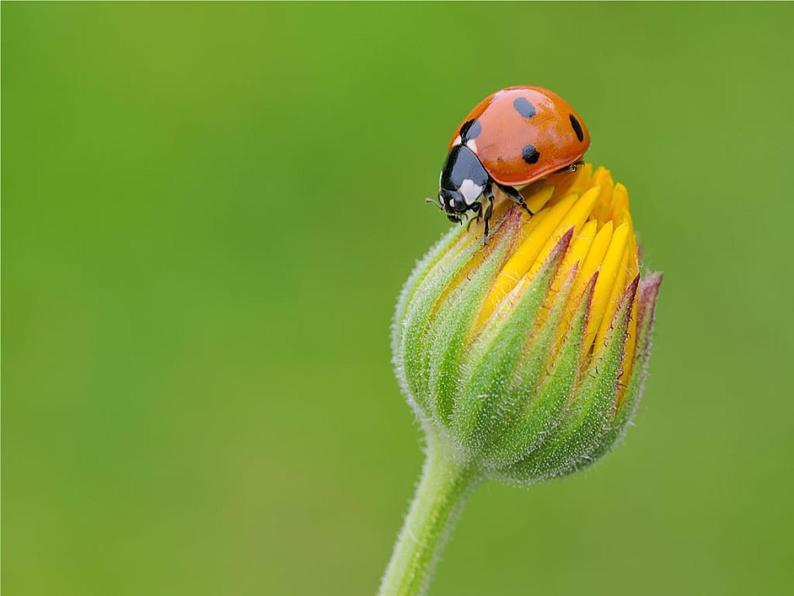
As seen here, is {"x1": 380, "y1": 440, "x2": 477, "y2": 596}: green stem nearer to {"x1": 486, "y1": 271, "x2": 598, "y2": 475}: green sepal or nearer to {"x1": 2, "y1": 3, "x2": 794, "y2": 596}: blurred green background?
{"x1": 486, "y1": 271, "x2": 598, "y2": 475}: green sepal

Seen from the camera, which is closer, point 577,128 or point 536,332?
point 536,332

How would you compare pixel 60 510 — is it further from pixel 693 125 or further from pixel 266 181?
pixel 693 125

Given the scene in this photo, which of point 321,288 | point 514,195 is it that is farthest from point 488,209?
point 321,288

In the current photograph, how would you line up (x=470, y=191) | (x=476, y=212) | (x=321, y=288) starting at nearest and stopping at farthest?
(x=476, y=212) → (x=470, y=191) → (x=321, y=288)

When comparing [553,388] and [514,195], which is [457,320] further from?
[514,195]

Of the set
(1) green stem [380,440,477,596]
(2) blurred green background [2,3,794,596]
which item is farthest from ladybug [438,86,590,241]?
(2) blurred green background [2,3,794,596]

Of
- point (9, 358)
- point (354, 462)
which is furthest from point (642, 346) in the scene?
point (9, 358)
